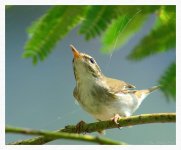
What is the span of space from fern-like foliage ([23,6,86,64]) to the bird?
27 cm

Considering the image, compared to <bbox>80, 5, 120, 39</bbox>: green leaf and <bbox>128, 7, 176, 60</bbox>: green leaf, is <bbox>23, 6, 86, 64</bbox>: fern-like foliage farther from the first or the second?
<bbox>128, 7, 176, 60</bbox>: green leaf

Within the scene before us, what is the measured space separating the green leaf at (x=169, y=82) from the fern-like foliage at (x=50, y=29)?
0.62 feet

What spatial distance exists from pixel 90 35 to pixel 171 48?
13 centimetres

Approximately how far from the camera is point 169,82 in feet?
1.26

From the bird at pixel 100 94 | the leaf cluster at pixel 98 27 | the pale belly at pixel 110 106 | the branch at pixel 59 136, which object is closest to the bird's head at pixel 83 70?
the bird at pixel 100 94

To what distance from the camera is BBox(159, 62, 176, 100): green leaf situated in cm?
37

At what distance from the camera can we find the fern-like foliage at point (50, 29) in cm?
52

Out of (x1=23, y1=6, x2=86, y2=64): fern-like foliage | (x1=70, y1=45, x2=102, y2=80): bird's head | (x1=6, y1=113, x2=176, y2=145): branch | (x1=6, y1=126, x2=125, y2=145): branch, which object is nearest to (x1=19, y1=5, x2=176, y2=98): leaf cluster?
(x1=23, y1=6, x2=86, y2=64): fern-like foliage

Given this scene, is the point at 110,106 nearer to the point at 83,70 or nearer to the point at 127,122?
the point at 83,70

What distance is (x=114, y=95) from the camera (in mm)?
1071
